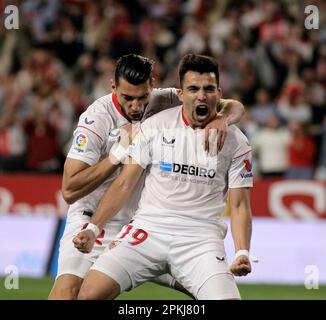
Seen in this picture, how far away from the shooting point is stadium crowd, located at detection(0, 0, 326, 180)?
45.3 ft

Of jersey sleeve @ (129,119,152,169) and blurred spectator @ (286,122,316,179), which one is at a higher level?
jersey sleeve @ (129,119,152,169)

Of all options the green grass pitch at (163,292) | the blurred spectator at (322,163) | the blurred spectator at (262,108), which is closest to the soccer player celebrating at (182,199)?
the green grass pitch at (163,292)

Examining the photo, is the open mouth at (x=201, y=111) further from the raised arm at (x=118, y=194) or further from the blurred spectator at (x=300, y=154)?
the blurred spectator at (x=300, y=154)

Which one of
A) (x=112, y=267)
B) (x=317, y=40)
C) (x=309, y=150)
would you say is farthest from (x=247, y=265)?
(x=317, y=40)

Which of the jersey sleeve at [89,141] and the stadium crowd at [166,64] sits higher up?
the stadium crowd at [166,64]

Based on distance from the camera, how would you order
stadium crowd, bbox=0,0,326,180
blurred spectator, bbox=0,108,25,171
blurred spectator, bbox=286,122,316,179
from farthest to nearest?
blurred spectator, bbox=0,108,25,171 → stadium crowd, bbox=0,0,326,180 → blurred spectator, bbox=286,122,316,179

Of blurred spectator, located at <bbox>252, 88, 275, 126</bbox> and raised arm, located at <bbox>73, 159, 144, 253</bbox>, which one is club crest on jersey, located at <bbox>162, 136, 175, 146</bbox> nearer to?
raised arm, located at <bbox>73, 159, 144, 253</bbox>

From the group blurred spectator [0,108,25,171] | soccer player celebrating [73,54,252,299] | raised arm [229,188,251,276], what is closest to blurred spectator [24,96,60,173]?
blurred spectator [0,108,25,171]

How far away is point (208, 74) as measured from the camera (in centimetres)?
600

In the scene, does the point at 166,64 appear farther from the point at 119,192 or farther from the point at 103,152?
the point at 119,192

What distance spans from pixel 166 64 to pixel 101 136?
8.73m

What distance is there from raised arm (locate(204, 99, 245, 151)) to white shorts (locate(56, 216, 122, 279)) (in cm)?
113

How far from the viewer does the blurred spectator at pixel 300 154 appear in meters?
13.5

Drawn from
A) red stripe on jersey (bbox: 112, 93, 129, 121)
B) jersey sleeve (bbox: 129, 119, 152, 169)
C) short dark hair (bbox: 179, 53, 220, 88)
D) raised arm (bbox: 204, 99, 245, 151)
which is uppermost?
short dark hair (bbox: 179, 53, 220, 88)
